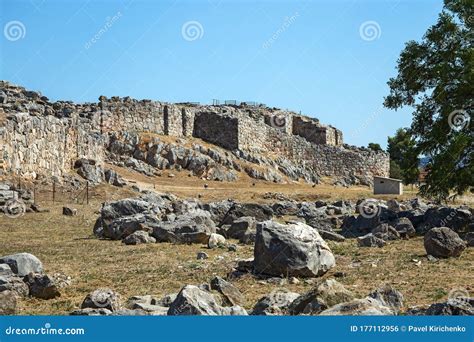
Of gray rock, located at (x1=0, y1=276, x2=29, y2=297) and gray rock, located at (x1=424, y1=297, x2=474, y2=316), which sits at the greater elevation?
gray rock, located at (x1=424, y1=297, x2=474, y2=316)

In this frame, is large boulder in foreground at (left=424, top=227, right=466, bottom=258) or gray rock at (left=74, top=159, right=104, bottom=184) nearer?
large boulder in foreground at (left=424, top=227, right=466, bottom=258)

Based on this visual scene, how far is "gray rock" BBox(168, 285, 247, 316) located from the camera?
8.84 meters

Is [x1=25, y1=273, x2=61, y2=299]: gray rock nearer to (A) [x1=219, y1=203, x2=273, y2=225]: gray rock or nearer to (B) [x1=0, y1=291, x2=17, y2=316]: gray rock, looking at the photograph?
(B) [x1=0, y1=291, x2=17, y2=316]: gray rock

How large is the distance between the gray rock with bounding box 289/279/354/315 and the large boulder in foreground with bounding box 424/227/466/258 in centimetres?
718

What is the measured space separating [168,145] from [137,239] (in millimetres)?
36985

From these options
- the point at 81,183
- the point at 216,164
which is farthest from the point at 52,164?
the point at 216,164

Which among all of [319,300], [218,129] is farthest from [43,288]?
[218,129]

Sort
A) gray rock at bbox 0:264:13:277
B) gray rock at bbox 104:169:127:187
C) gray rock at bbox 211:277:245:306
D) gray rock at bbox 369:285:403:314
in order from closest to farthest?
gray rock at bbox 369:285:403:314, gray rock at bbox 211:277:245:306, gray rock at bbox 0:264:13:277, gray rock at bbox 104:169:127:187

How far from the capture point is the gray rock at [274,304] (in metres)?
9.79

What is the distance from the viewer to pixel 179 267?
51.0 ft

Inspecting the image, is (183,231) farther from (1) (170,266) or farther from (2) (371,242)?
(2) (371,242)

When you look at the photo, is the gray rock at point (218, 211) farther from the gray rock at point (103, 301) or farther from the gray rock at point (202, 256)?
the gray rock at point (103, 301)

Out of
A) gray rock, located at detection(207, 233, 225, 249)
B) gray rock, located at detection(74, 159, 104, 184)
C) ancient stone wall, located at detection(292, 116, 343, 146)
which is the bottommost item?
gray rock, located at detection(207, 233, 225, 249)

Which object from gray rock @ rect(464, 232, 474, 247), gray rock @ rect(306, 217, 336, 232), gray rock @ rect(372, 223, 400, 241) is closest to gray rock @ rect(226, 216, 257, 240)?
gray rock @ rect(306, 217, 336, 232)
